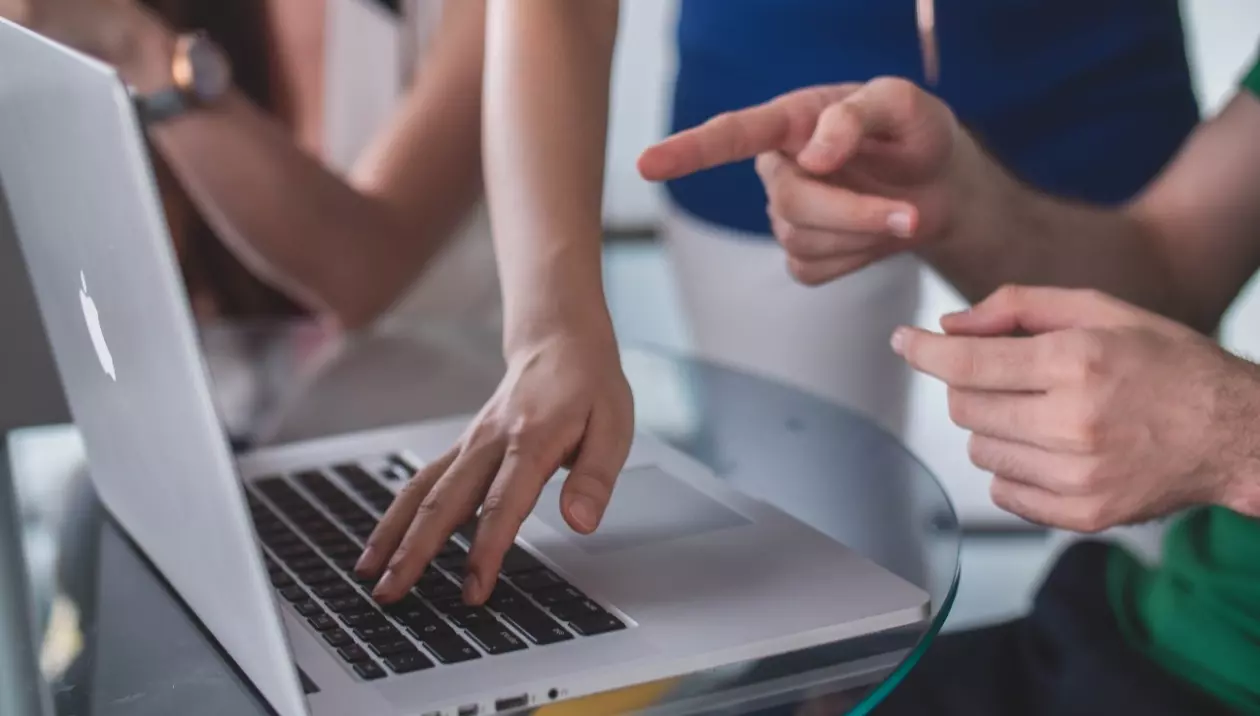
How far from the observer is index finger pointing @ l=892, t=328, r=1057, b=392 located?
2.79 feet

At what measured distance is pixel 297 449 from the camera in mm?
1027

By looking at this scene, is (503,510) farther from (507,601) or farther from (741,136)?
(741,136)

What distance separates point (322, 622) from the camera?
0.74m

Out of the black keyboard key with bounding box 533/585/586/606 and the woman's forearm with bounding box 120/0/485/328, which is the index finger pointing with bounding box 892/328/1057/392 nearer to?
the black keyboard key with bounding box 533/585/586/606

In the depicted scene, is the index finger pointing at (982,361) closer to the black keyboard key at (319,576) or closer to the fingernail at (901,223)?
the fingernail at (901,223)

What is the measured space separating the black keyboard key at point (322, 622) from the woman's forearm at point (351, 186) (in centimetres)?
70

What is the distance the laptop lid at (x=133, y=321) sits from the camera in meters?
0.56

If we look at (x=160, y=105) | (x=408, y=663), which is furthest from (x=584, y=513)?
(x=160, y=105)

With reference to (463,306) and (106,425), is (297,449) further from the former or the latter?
(463,306)

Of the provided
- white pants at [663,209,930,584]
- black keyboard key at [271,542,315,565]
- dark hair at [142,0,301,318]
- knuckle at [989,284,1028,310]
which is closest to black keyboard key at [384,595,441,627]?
black keyboard key at [271,542,315,565]

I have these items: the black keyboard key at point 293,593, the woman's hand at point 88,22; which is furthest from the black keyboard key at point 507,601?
the woman's hand at point 88,22

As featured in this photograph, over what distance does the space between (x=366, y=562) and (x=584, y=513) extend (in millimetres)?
123

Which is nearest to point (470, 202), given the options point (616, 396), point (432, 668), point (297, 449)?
point (297, 449)

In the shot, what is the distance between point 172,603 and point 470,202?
0.77m
